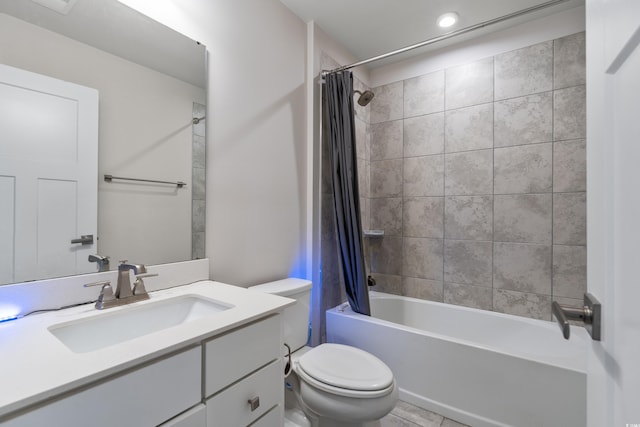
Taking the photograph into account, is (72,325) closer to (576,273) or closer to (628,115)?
(628,115)

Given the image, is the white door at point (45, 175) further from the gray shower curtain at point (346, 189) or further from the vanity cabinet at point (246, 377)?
the gray shower curtain at point (346, 189)

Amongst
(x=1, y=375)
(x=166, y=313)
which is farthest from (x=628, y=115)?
(x=166, y=313)

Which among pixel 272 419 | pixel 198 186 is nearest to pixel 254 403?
pixel 272 419

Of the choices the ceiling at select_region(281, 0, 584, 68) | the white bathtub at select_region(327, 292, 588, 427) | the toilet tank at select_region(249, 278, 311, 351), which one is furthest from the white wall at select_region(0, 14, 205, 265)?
the white bathtub at select_region(327, 292, 588, 427)

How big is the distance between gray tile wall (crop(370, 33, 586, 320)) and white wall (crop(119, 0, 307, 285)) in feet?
3.02

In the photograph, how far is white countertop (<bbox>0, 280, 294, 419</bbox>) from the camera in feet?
1.72

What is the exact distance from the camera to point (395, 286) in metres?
2.60

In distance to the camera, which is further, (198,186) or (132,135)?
(198,186)

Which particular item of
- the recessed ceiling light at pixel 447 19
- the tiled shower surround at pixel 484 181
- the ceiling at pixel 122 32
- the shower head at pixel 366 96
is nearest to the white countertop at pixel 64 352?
the ceiling at pixel 122 32

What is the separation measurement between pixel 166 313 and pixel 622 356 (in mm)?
1260

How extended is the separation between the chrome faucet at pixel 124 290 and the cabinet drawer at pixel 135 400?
0.46m

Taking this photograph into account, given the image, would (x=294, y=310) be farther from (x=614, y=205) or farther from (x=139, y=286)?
(x=614, y=205)

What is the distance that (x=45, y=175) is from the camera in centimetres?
94

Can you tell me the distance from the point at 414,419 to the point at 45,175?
2.07m
